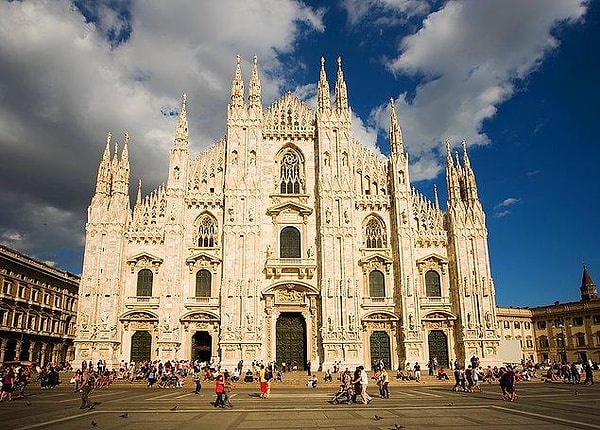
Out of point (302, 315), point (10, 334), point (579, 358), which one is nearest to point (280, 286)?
point (302, 315)

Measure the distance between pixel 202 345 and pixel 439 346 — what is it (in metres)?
20.9

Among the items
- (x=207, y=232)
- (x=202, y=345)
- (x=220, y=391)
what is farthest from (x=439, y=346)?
(x=220, y=391)

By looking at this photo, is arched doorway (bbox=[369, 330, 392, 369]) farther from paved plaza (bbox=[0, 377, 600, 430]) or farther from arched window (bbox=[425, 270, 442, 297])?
paved plaza (bbox=[0, 377, 600, 430])

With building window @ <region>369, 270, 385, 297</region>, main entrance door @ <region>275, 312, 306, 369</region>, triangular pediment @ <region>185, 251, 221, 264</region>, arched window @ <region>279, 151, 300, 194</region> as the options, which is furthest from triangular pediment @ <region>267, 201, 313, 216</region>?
main entrance door @ <region>275, 312, 306, 369</region>

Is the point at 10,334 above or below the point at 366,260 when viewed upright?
below

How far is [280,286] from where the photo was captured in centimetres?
4409

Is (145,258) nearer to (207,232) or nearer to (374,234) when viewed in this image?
(207,232)

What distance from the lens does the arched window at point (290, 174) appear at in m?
47.9

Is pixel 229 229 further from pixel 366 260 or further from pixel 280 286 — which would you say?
pixel 366 260

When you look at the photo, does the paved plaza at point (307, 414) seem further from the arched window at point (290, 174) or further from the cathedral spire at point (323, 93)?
the cathedral spire at point (323, 93)

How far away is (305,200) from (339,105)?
33.7 feet

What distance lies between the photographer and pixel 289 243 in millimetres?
46188

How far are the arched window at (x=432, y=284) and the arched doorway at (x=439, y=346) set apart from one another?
11.2 feet

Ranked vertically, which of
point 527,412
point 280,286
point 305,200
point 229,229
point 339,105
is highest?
point 339,105
